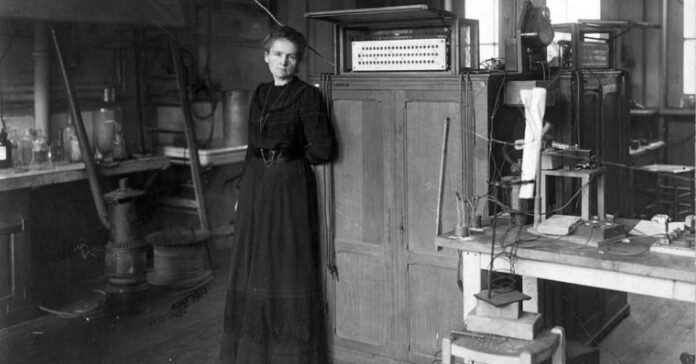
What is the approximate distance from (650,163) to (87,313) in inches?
250

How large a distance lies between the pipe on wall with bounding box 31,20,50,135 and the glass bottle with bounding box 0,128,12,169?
0.68m

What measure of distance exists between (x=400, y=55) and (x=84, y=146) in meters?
3.38

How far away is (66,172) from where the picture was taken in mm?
6129

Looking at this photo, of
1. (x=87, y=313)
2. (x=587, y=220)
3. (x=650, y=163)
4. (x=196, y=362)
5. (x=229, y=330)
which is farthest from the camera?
(x=650, y=163)

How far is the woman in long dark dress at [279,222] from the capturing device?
4195 millimetres

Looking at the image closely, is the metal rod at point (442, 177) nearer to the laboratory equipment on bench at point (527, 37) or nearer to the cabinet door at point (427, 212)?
the cabinet door at point (427, 212)

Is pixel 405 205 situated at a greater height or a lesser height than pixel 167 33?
lesser

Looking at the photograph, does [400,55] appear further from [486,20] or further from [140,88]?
[486,20]

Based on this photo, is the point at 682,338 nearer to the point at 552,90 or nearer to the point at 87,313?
the point at 552,90

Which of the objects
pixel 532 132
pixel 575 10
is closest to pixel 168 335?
pixel 532 132

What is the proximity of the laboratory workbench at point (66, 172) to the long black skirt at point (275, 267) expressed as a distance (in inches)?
85.6

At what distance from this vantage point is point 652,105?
29.9 feet

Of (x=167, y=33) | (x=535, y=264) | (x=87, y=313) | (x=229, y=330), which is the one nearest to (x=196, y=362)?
(x=229, y=330)

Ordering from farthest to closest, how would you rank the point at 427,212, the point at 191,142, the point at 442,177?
the point at 191,142 < the point at 427,212 < the point at 442,177
